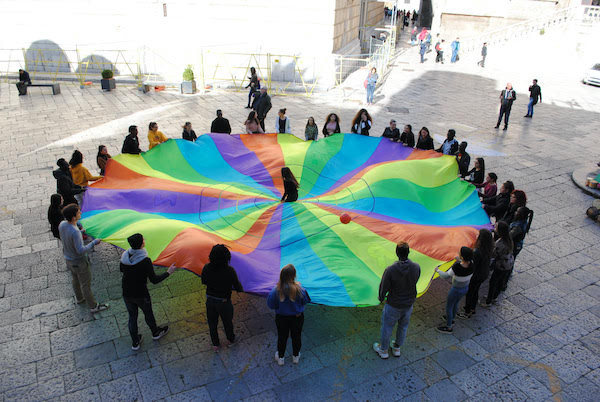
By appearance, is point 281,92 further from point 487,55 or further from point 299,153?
point 487,55

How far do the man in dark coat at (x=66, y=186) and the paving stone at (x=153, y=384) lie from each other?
3237mm

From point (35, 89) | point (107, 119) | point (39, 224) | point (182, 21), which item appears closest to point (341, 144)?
point (39, 224)

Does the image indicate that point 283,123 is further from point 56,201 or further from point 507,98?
point 507,98

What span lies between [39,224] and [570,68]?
28.8 meters

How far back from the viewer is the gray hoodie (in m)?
5.05

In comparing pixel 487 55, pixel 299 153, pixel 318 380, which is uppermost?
pixel 487 55

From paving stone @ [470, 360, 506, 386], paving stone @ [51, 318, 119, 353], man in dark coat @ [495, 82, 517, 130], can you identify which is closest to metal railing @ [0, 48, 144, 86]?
man in dark coat @ [495, 82, 517, 130]

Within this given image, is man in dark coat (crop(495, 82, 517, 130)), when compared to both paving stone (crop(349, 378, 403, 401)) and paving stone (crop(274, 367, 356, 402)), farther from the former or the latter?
paving stone (crop(274, 367, 356, 402))

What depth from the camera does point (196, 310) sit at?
20.9 ft

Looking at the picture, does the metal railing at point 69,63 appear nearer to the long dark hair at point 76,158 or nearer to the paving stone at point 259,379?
the long dark hair at point 76,158

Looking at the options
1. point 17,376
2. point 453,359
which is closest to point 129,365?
point 17,376

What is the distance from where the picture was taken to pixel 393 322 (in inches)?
212

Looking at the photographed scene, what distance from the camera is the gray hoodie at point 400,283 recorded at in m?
5.05

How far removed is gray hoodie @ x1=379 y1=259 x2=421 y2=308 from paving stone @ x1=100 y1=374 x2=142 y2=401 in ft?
9.73
